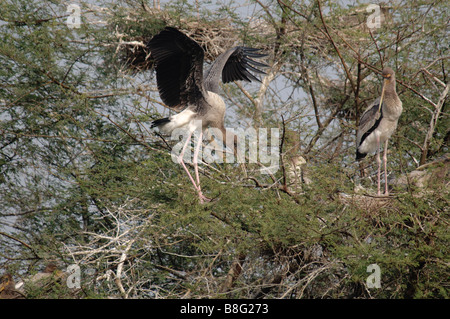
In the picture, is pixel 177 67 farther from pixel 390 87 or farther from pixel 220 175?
pixel 390 87

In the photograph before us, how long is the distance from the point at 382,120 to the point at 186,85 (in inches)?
71.3

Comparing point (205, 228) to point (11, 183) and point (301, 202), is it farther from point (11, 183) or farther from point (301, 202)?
point (11, 183)

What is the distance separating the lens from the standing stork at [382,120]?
18.2 feet

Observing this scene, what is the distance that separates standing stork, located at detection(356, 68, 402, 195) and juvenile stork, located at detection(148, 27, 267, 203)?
135cm

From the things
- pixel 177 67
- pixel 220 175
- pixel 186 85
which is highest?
pixel 177 67

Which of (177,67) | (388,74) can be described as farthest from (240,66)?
(388,74)

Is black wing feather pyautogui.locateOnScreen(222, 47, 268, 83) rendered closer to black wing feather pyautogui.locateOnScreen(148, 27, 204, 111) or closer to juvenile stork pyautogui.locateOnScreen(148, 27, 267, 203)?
juvenile stork pyautogui.locateOnScreen(148, 27, 267, 203)

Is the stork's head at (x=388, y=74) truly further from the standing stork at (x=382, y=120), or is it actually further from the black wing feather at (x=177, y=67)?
the black wing feather at (x=177, y=67)

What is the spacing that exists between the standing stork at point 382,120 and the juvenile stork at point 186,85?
1.35 meters

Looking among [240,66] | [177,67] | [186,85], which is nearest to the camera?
[177,67]

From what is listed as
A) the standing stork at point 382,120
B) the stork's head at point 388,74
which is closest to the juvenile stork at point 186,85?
the standing stork at point 382,120

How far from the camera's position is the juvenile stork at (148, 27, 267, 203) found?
16.7 ft

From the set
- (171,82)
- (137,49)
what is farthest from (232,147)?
(137,49)

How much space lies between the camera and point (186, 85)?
5.47 metres
